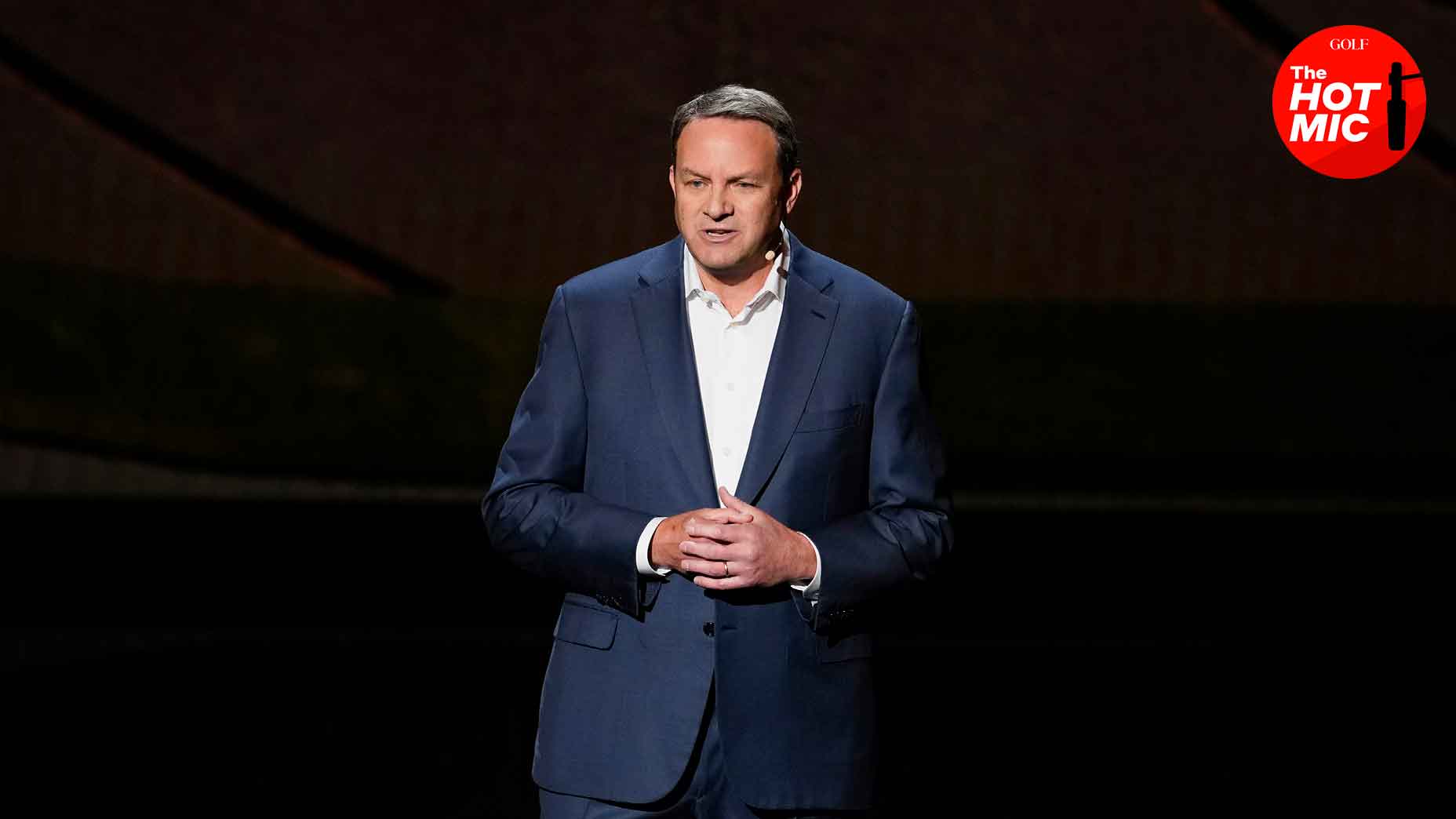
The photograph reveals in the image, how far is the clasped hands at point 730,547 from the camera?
1574mm

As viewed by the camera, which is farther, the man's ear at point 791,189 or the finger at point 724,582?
the man's ear at point 791,189

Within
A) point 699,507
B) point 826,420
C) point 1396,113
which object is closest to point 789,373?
point 826,420

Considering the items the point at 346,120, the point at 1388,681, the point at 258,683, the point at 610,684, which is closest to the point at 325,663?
the point at 258,683

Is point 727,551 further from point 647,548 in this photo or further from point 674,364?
point 674,364

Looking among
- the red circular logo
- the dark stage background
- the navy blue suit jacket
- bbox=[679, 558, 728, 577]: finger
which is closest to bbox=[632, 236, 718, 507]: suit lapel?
the navy blue suit jacket

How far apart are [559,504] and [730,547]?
8.8 inches

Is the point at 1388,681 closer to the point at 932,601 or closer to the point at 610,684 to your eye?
the point at 932,601

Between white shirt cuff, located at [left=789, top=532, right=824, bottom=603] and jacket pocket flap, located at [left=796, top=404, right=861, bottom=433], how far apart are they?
12cm

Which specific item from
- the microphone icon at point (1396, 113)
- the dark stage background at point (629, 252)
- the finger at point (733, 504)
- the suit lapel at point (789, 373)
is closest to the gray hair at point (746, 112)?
the suit lapel at point (789, 373)

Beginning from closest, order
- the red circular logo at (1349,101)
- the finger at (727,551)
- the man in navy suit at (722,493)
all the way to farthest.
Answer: the finger at (727,551) < the man in navy suit at (722,493) < the red circular logo at (1349,101)

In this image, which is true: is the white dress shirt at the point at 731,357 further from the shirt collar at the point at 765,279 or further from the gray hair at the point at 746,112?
the gray hair at the point at 746,112

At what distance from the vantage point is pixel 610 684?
5.63 feet

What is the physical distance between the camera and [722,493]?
163 cm

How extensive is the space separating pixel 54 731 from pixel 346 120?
2461mm
